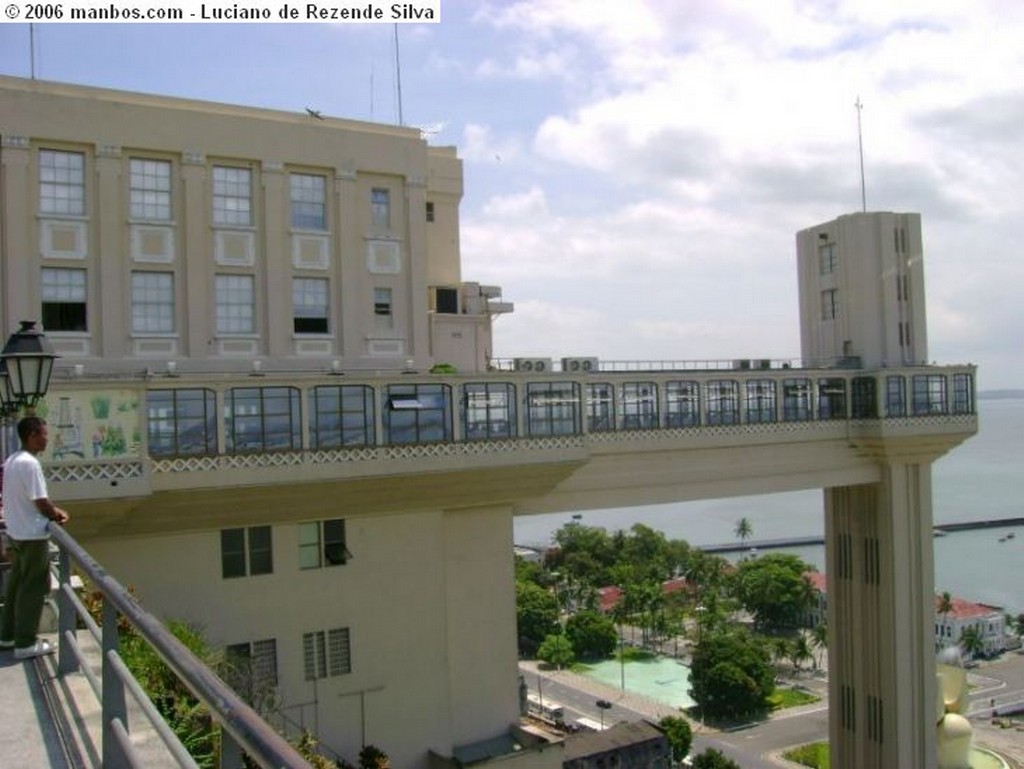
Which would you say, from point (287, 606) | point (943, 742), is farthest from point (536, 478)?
point (943, 742)

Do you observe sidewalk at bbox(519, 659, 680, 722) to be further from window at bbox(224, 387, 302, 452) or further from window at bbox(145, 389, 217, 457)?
window at bbox(145, 389, 217, 457)

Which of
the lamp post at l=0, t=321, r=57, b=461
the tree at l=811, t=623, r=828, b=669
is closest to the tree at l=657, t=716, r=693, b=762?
the tree at l=811, t=623, r=828, b=669

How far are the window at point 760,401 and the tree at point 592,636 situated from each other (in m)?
48.3

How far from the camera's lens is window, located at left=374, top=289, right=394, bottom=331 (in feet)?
65.1

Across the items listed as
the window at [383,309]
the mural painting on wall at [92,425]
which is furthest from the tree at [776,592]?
the mural painting on wall at [92,425]

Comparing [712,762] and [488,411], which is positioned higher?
[488,411]

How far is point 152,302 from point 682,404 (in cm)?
1174

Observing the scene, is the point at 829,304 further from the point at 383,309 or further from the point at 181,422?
the point at 181,422

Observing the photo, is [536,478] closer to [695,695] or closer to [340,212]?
[340,212]

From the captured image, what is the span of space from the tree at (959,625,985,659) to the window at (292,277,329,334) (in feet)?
219

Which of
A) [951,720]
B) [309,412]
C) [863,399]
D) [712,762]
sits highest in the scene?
[309,412]

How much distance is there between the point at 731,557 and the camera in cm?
11006

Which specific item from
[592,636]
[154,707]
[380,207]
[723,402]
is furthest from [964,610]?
[154,707]

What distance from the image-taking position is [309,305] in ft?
62.6
